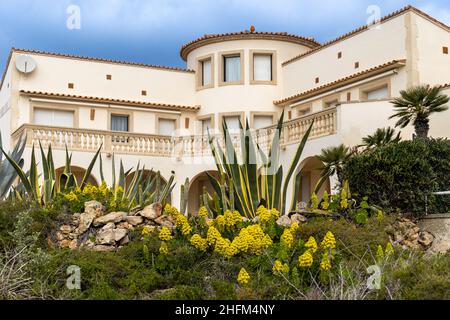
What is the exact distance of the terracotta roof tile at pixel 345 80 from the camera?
22.1 meters

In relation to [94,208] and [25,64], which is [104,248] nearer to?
[94,208]

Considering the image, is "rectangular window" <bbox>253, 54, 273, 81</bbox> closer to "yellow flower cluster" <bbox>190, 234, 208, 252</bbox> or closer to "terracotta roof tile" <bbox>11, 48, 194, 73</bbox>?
"terracotta roof tile" <bbox>11, 48, 194, 73</bbox>

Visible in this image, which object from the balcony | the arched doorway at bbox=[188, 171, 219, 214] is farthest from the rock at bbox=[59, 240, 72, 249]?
the arched doorway at bbox=[188, 171, 219, 214]

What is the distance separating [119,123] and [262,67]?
6.82m

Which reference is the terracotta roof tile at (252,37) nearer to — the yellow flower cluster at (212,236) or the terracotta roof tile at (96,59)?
the terracotta roof tile at (96,59)

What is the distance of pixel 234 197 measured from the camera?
456 inches

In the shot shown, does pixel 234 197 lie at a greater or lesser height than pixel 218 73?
lesser

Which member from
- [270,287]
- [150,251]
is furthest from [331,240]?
[150,251]

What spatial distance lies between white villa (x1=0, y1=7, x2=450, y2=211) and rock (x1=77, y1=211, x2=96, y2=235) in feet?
35.9

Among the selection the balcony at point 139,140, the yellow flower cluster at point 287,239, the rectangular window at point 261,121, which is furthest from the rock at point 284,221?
the rectangular window at point 261,121
